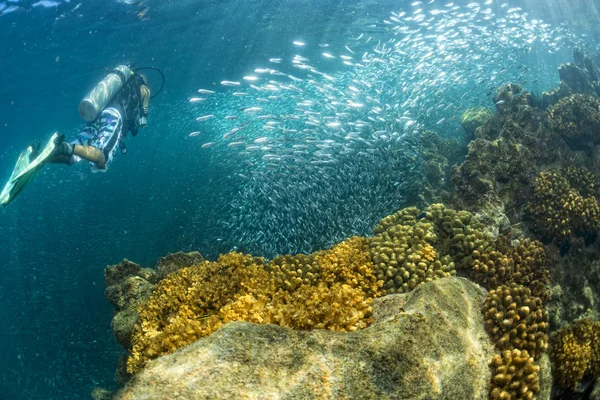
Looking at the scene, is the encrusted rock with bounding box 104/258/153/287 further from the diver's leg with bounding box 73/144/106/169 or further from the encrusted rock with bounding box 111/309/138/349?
the diver's leg with bounding box 73/144/106/169

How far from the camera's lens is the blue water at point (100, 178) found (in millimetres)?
13773

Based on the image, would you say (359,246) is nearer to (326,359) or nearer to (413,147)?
(326,359)

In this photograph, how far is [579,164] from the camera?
9500 millimetres

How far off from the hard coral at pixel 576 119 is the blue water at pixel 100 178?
11.0 metres

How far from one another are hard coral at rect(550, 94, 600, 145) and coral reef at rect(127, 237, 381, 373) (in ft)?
26.6

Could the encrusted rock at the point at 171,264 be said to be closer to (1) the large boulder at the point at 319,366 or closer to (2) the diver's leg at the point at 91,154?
(2) the diver's leg at the point at 91,154

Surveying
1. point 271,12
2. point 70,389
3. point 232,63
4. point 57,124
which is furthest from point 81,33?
point 57,124

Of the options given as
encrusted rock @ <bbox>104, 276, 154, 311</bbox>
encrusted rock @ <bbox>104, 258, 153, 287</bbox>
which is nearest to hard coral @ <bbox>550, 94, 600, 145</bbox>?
encrusted rock @ <bbox>104, 276, 154, 311</bbox>

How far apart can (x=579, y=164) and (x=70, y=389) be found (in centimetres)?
1725

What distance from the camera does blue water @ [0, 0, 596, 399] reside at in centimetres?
1377

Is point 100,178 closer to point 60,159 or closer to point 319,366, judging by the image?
point 60,159

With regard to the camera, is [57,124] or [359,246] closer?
[359,246]

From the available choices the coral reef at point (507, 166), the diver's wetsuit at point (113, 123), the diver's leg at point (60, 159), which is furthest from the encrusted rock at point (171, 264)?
the coral reef at point (507, 166)

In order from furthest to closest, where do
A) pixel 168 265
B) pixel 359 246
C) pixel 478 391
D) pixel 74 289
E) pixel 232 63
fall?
pixel 232 63 → pixel 74 289 → pixel 168 265 → pixel 359 246 → pixel 478 391
